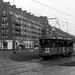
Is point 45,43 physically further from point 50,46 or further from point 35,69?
point 35,69

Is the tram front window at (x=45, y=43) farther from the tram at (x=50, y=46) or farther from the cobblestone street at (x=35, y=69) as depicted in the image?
the cobblestone street at (x=35, y=69)

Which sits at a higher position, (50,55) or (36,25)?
(36,25)

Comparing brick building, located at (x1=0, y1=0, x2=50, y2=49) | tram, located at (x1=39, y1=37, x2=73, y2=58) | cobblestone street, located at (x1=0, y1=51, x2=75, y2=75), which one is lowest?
cobblestone street, located at (x1=0, y1=51, x2=75, y2=75)

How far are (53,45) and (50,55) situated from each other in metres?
1.59

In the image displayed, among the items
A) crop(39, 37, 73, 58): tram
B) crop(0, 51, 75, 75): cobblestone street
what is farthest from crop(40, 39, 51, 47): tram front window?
crop(0, 51, 75, 75): cobblestone street

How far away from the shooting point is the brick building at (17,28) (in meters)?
85.9

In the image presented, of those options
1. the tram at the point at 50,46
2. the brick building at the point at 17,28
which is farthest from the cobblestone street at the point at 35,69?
the brick building at the point at 17,28

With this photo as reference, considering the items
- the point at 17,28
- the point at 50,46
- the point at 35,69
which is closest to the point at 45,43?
the point at 50,46

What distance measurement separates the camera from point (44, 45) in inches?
1076

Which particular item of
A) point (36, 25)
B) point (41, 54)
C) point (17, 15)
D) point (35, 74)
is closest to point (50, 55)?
point (41, 54)

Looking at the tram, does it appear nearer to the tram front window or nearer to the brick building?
the tram front window

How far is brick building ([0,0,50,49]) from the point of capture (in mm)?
85875

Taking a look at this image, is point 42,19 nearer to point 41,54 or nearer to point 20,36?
point 20,36

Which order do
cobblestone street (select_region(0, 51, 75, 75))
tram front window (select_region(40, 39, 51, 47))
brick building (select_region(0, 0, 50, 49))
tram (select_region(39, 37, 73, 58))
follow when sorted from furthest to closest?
brick building (select_region(0, 0, 50, 49))
tram front window (select_region(40, 39, 51, 47))
tram (select_region(39, 37, 73, 58))
cobblestone street (select_region(0, 51, 75, 75))
